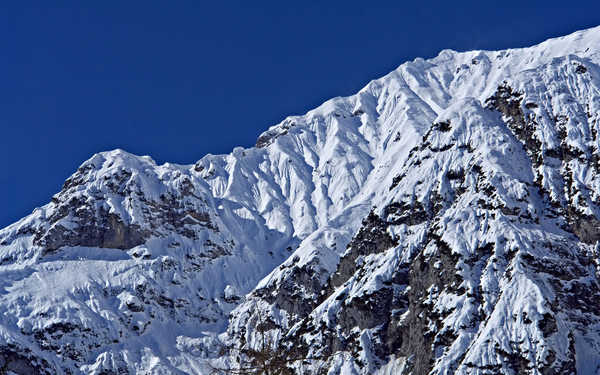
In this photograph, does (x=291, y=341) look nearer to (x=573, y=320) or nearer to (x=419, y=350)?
(x=419, y=350)

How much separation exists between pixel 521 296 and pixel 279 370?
450ft

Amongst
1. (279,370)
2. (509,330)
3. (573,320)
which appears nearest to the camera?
(279,370)

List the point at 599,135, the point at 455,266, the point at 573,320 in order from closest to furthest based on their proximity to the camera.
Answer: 1. the point at 573,320
2. the point at 455,266
3. the point at 599,135

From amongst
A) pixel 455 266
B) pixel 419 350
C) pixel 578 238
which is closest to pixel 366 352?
pixel 419 350

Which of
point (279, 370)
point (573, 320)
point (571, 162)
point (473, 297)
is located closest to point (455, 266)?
point (473, 297)

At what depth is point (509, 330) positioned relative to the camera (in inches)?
5822

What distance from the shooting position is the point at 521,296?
153125 mm

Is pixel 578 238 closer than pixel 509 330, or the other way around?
pixel 509 330

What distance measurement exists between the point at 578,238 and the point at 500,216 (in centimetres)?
1727

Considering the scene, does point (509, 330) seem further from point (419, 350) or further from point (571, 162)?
point (571, 162)

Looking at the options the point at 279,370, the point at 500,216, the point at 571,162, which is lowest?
the point at 279,370

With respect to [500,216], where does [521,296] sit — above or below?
below

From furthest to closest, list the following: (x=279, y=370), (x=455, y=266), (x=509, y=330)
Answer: (x=455, y=266), (x=509, y=330), (x=279, y=370)

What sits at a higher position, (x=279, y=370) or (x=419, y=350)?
(x=419, y=350)
